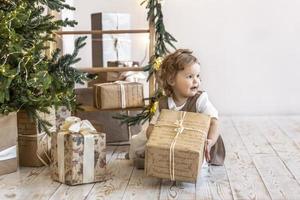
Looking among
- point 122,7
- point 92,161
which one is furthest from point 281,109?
point 92,161

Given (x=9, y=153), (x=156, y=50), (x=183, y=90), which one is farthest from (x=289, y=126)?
(x=9, y=153)

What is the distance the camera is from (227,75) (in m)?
4.84

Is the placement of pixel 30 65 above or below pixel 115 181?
above

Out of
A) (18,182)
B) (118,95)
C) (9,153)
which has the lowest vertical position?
(18,182)

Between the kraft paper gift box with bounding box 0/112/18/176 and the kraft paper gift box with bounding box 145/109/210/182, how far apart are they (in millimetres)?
811

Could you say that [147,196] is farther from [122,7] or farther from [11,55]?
[122,7]

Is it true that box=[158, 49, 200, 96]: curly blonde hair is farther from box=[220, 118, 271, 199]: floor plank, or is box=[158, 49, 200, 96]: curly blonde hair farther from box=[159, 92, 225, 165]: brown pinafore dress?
box=[220, 118, 271, 199]: floor plank

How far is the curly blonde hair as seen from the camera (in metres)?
2.59

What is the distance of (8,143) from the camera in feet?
8.72

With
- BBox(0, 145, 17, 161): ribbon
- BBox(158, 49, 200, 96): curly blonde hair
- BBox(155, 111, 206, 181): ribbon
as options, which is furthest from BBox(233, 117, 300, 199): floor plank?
BBox(0, 145, 17, 161): ribbon

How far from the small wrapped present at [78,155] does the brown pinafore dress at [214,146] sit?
429 mm

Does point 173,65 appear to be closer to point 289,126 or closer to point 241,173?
point 241,173

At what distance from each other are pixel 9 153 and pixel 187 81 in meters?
1.06

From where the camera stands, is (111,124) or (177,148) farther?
(111,124)
